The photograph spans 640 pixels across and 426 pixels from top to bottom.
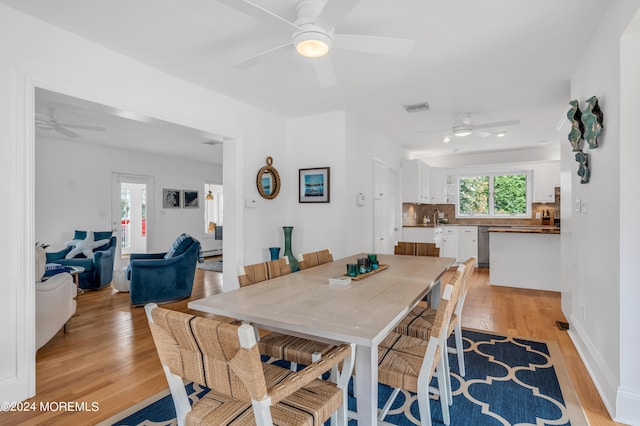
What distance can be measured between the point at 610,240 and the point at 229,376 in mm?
2252

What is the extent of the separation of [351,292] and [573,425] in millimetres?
1397

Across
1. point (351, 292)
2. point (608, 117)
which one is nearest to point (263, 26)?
point (351, 292)

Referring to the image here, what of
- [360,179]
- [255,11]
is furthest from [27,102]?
[360,179]

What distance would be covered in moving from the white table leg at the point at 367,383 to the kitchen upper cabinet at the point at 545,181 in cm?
682

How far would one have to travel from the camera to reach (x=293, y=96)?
12.4 ft

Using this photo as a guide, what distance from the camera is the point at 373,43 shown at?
2.11 metres

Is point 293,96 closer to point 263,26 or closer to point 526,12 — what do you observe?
point 263,26

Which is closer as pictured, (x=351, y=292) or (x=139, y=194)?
(x=351, y=292)

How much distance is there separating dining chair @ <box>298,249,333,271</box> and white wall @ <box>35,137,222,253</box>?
17.6 ft

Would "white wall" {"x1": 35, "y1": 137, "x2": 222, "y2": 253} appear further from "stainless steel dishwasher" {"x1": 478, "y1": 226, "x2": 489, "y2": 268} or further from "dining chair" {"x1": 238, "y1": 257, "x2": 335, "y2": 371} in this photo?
→ "stainless steel dishwasher" {"x1": 478, "y1": 226, "x2": 489, "y2": 268}

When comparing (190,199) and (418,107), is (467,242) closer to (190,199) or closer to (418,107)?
(418,107)

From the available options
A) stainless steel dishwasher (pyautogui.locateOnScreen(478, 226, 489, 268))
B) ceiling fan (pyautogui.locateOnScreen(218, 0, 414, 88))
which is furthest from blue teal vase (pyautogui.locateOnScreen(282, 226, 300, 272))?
stainless steel dishwasher (pyautogui.locateOnScreen(478, 226, 489, 268))

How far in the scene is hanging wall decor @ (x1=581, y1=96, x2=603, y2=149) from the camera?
2.19m

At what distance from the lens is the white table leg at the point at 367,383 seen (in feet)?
4.32
